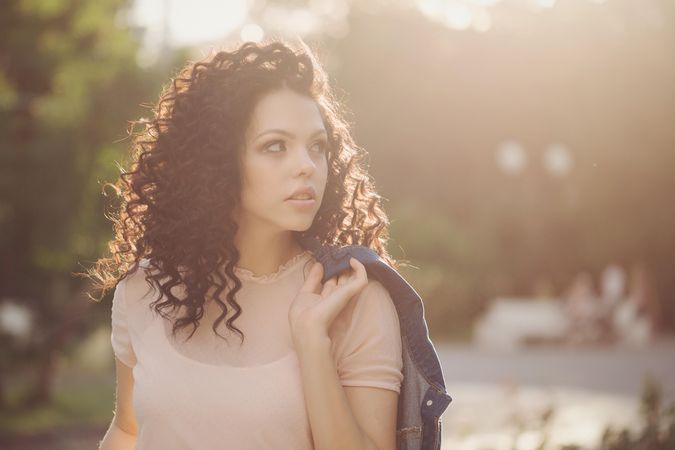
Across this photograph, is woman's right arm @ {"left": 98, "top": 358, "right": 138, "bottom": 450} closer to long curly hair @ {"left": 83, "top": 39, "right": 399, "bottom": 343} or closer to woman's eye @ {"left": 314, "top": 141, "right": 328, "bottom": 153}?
long curly hair @ {"left": 83, "top": 39, "right": 399, "bottom": 343}

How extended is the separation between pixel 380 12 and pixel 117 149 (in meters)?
25.9

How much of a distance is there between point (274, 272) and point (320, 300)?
275 millimetres

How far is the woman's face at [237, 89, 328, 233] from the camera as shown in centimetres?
278

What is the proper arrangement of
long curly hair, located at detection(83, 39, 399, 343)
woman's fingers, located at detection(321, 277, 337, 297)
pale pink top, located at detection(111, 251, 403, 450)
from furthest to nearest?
long curly hair, located at detection(83, 39, 399, 343) < woman's fingers, located at detection(321, 277, 337, 297) < pale pink top, located at detection(111, 251, 403, 450)

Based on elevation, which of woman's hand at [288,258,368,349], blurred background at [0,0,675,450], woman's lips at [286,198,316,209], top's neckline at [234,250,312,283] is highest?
blurred background at [0,0,675,450]

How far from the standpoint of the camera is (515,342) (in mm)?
22688

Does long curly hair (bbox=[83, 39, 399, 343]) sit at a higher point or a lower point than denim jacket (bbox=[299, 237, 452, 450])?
higher

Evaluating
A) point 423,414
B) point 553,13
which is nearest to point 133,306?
point 423,414

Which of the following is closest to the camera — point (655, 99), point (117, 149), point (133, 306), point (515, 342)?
point (133, 306)

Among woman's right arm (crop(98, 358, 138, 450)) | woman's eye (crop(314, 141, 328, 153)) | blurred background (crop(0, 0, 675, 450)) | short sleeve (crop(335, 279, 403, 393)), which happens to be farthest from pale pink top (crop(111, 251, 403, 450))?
blurred background (crop(0, 0, 675, 450))

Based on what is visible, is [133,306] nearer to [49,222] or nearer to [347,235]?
[347,235]

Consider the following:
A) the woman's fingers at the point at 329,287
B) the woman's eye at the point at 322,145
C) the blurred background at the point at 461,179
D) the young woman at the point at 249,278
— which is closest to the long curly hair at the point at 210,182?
the young woman at the point at 249,278

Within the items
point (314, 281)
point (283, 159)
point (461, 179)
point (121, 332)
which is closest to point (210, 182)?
point (283, 159)

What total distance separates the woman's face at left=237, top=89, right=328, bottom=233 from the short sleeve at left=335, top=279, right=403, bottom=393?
0.30 metres
